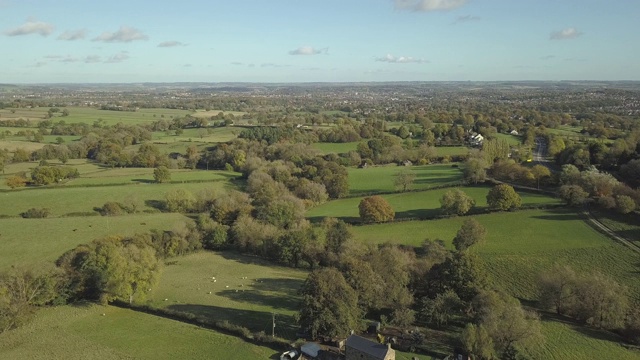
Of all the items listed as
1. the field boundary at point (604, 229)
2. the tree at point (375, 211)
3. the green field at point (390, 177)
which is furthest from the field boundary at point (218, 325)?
the green field at point (390, 177)

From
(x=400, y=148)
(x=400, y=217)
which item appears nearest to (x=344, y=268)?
(x=400, y=217)

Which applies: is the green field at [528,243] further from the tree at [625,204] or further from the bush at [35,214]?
the bush at [35,214]

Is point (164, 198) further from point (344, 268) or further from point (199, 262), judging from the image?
point (344, 268)

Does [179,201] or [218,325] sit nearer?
[218,325]

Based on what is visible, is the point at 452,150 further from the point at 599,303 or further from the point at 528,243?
the point at 599,303

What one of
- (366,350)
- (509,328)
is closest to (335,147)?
(509,328)
